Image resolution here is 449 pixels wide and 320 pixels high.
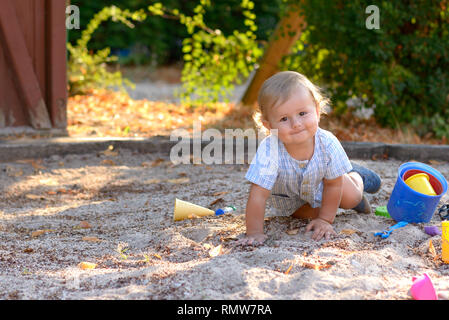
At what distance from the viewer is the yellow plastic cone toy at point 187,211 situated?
116 inches

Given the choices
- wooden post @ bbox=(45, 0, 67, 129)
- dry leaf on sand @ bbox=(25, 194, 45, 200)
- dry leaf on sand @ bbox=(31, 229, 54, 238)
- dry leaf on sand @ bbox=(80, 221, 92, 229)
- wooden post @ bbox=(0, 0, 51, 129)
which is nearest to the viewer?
dry leaf on sand @ bbox=(31, 229, 54, 238)

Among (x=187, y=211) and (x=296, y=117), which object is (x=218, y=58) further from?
(x=296, y=117)

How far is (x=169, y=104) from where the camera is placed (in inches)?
263

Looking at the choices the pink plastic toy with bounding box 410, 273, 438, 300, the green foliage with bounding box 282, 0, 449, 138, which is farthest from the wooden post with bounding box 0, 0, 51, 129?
the pink plastic toy with bounding box 410, 273, 438, 300

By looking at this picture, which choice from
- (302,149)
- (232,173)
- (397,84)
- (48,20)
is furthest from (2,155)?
(397,84)

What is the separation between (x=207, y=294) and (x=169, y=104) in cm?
496

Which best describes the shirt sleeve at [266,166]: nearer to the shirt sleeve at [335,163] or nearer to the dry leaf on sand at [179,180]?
the shirt sleeve at [335,163]

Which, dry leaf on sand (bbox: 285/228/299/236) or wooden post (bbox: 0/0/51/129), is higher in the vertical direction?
wooden post (bbox: 0/0/51/129)

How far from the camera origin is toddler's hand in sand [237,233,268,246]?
8.12 ft

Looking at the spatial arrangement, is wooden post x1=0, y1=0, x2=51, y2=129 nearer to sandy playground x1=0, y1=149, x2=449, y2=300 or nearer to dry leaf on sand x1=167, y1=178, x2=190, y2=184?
sandy playground x1=0, y1=149, x2=449, y2=300

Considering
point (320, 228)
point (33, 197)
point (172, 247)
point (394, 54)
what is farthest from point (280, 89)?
point (394, 54)

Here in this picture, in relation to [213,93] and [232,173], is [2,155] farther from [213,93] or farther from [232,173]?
[213,93]

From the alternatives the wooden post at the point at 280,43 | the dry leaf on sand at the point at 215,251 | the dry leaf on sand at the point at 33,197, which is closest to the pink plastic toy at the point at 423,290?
the dry leaf on sand at the point at 215,251

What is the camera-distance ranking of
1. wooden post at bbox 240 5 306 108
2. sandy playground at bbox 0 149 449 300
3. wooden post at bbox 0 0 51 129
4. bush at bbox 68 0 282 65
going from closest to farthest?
1. sandy playground at bbox 0 149 449 300
2. wooden post at bbox 0 0 51 129
3. wooden post at bbox 240 5 306 108
4. bush at bbox 68 0 282 65
